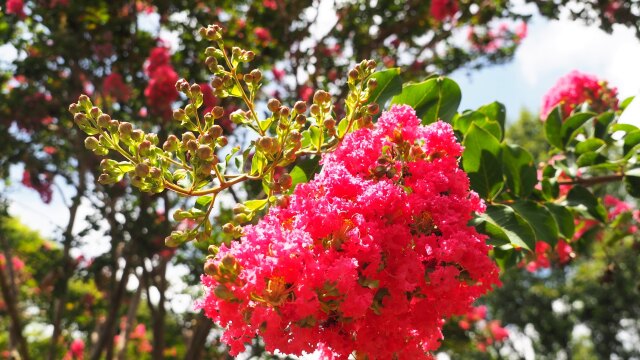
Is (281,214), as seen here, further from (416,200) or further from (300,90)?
(300,90)

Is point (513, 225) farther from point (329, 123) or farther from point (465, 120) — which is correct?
point (329, 123)

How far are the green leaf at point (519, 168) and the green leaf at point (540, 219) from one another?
0.05 metres

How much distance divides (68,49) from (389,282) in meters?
3.80

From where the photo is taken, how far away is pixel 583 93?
108 inches

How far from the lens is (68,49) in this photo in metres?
4.02

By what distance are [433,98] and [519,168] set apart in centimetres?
37

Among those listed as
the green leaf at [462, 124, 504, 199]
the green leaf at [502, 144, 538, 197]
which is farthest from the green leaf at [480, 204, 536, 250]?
the green leaf at [502, 144, 538, 197]

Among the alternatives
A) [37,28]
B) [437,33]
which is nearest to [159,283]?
[37,28]

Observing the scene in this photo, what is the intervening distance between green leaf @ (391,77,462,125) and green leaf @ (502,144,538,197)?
0.23m

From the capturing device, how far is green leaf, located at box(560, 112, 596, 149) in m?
1.92

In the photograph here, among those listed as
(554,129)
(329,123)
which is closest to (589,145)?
(554,129)

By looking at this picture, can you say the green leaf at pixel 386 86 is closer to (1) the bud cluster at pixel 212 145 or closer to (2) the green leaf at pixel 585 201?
(1) the bud cluster at pixel 212 145

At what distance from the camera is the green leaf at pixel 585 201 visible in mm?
1851

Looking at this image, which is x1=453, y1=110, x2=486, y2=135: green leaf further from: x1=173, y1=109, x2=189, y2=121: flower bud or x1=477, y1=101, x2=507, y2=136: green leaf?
x1=173, y1=109, x2=189, y2=121: flower bud
